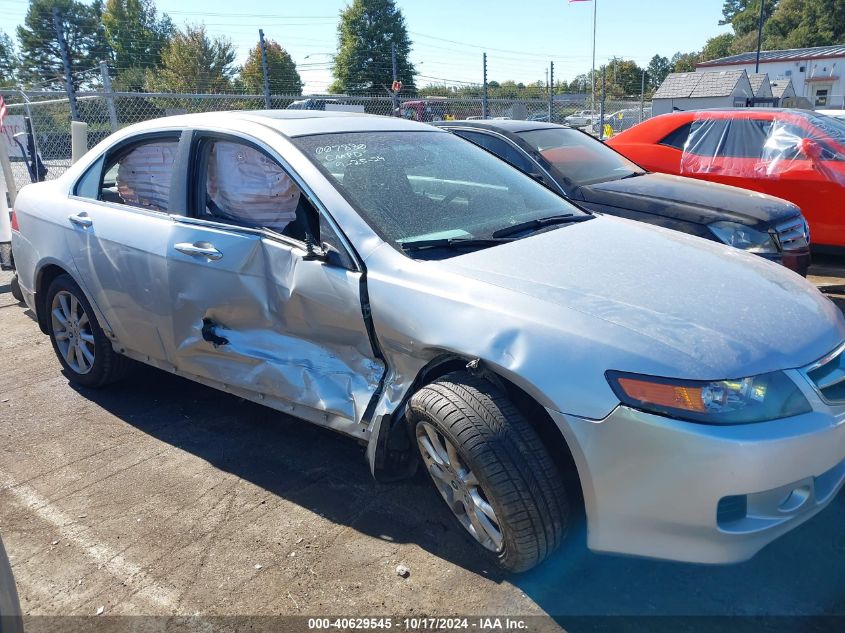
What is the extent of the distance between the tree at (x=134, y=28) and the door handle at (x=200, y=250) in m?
56.2

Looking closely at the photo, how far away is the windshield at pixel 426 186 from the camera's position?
2.94 metres

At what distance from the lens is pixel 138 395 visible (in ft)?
13.9

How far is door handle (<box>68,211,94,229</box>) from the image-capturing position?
12.6 feet

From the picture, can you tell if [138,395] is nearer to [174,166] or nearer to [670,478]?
[174,166]

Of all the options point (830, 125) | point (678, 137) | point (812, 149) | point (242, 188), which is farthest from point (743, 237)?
point (242, 188)

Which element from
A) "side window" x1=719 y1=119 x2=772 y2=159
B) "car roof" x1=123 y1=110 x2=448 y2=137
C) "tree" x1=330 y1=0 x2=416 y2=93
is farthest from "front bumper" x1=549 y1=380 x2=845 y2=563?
"tree" x1=330 y1=0 x2=416 y2=93

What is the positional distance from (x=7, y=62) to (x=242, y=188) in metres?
66.0

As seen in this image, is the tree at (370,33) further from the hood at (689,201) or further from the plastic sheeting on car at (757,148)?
the hood at (689,201)

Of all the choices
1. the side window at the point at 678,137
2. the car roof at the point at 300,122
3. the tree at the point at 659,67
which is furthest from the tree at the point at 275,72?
the tree at the point at 659,67

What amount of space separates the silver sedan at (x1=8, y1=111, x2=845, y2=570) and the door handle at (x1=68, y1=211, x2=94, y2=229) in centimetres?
2

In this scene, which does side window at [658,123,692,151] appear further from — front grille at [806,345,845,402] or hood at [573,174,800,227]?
front grille at [806,345,845,402]

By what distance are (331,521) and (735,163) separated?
6.16 metres

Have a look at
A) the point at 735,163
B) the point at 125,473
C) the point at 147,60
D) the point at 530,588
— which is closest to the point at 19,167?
the point at 125,473

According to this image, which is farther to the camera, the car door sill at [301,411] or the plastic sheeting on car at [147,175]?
the plastic sheeting on car at [147,175]
